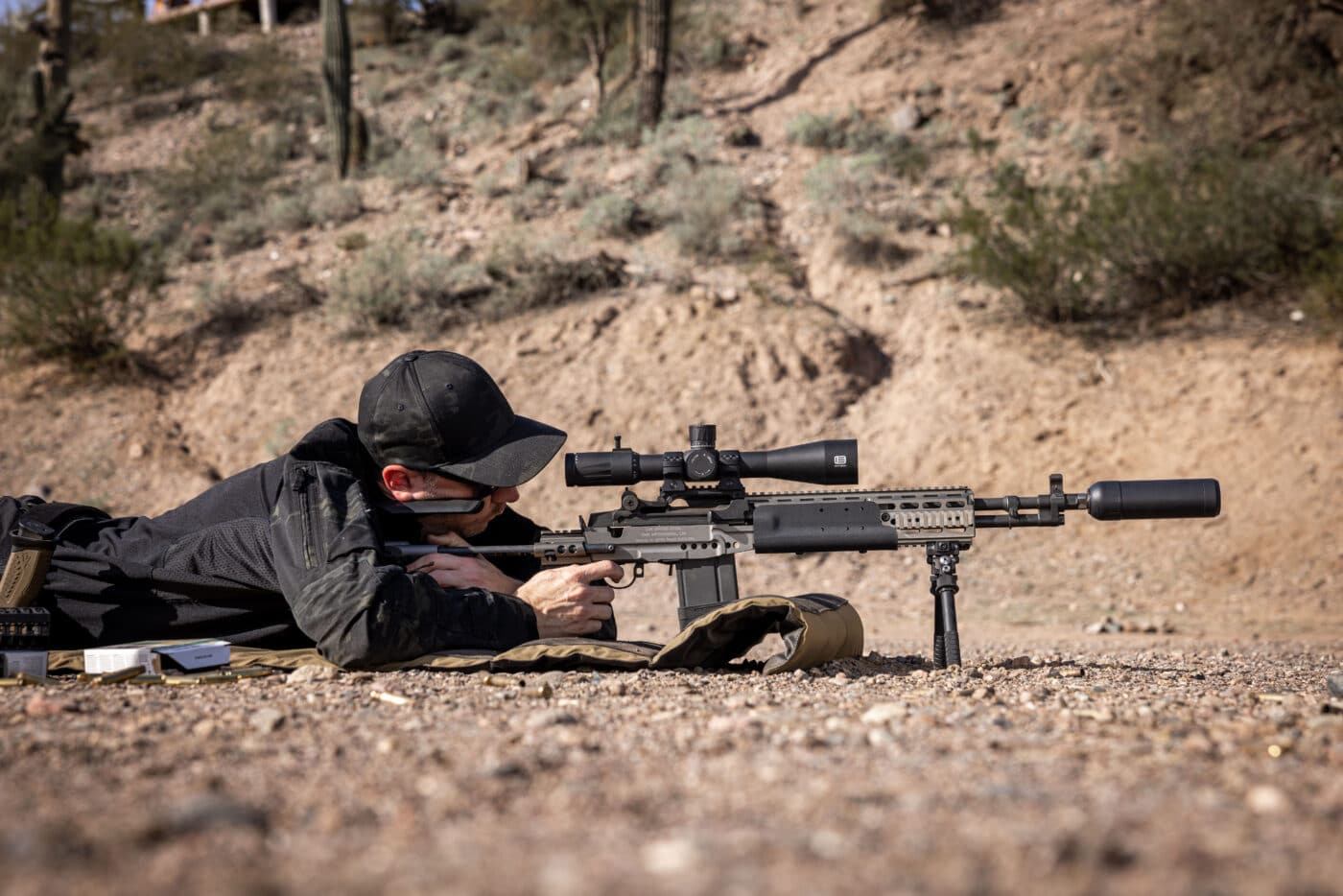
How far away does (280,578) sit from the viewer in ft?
A: 12.0

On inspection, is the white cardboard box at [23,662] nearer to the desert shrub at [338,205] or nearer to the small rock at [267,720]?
the small rock at [267,720]

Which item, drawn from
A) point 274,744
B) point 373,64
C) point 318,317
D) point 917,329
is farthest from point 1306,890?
point 373,64

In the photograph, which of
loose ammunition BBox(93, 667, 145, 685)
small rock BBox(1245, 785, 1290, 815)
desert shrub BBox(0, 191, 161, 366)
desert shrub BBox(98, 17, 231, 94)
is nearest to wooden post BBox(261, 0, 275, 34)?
desert shrub BBox(98, 17, 231, 94)

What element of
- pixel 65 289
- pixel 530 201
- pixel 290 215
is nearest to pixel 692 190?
pixel 530 201

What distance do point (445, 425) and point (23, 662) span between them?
156 cm

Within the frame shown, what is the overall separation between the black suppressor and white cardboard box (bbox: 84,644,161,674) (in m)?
3.30

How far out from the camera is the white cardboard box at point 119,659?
11.9 feet

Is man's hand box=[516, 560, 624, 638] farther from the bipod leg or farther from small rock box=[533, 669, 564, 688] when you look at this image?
the bipod leg

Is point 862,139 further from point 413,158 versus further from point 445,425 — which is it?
point 445,425

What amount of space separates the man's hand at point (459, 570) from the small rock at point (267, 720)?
46.3 inches

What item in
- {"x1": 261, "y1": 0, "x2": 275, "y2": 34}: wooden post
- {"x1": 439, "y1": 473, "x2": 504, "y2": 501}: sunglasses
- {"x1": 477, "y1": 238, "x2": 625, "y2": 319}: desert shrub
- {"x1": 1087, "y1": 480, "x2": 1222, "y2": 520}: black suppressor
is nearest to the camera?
{"x1": 439, "y1": 473, "x2": 504, "y2": 501}: sunglasses

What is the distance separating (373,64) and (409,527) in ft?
69.0

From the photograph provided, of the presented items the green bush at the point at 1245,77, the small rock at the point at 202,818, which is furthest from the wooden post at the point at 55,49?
the small rock at the point at 202,818

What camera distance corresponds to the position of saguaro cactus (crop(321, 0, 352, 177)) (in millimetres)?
16188
